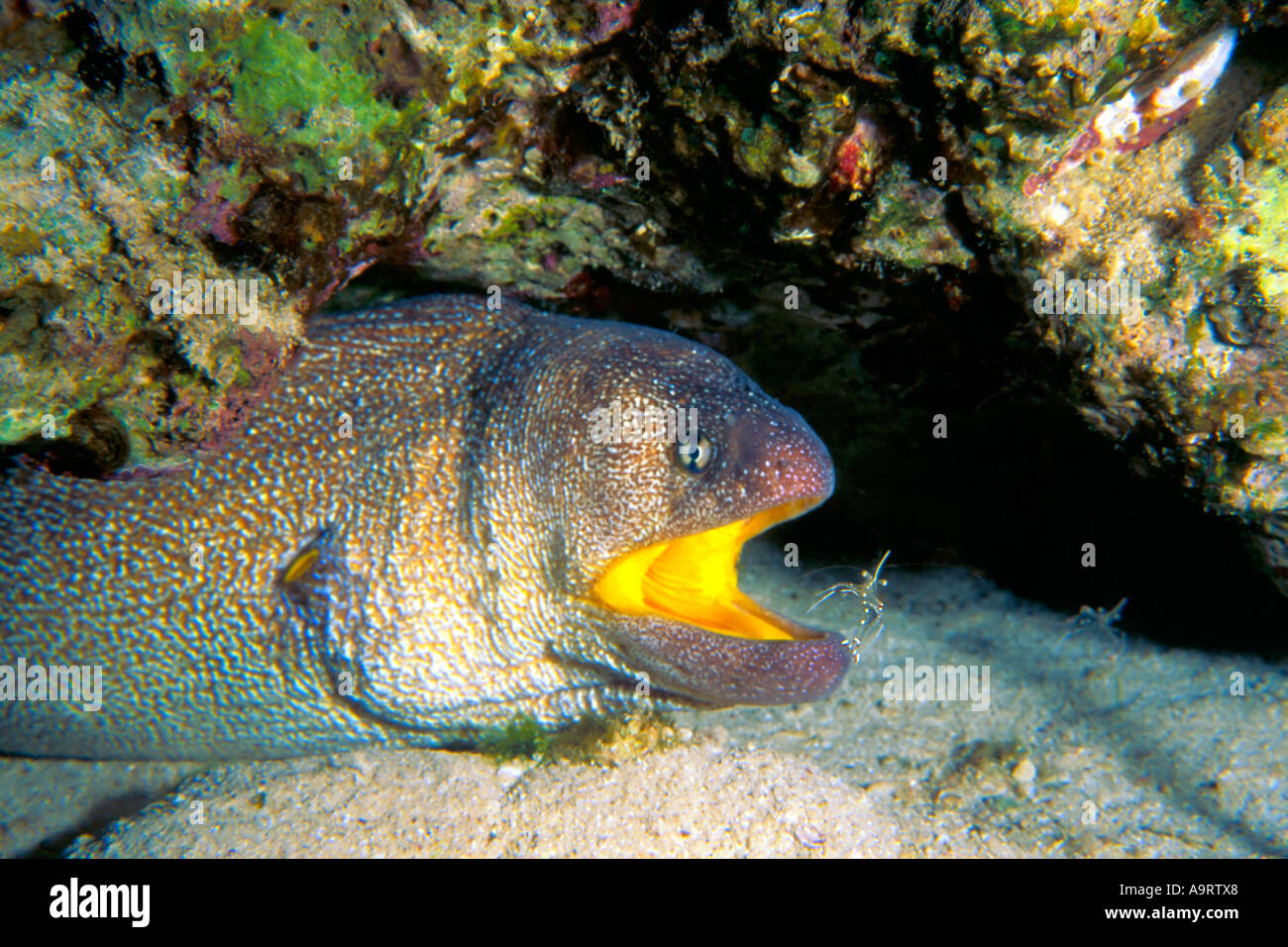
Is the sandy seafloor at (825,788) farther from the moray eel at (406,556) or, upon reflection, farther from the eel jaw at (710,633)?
the eel jaw at (710,633)

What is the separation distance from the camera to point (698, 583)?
2.92 meters

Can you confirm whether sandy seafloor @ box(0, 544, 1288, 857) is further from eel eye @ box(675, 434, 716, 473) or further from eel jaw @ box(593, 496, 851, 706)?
eel eye @ box(675, 434, 716, 473)

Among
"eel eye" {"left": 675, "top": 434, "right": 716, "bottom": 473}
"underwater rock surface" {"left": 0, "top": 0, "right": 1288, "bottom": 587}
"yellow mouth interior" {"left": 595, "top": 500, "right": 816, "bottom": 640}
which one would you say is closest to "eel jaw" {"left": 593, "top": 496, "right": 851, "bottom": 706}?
"yellow mouth interior" {"left": 595, "top": 500, "right": 816, "bottom": 640}

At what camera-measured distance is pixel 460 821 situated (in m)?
2.47

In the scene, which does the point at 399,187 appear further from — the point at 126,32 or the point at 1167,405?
the point at 1167,405

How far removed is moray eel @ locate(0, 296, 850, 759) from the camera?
8.59ft

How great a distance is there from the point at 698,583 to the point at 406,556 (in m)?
1.24

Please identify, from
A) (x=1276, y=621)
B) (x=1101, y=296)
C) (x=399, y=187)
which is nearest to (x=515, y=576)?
(x=399, y=187)

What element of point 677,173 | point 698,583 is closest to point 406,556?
point 698,583

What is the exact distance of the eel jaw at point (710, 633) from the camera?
97.4 inches

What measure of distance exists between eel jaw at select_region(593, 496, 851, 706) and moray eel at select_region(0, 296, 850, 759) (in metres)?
0.01

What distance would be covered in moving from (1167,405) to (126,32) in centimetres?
360

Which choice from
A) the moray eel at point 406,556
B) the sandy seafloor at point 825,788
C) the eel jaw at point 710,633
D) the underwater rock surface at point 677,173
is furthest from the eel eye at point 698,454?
the sandy seafloor at point 825,788
